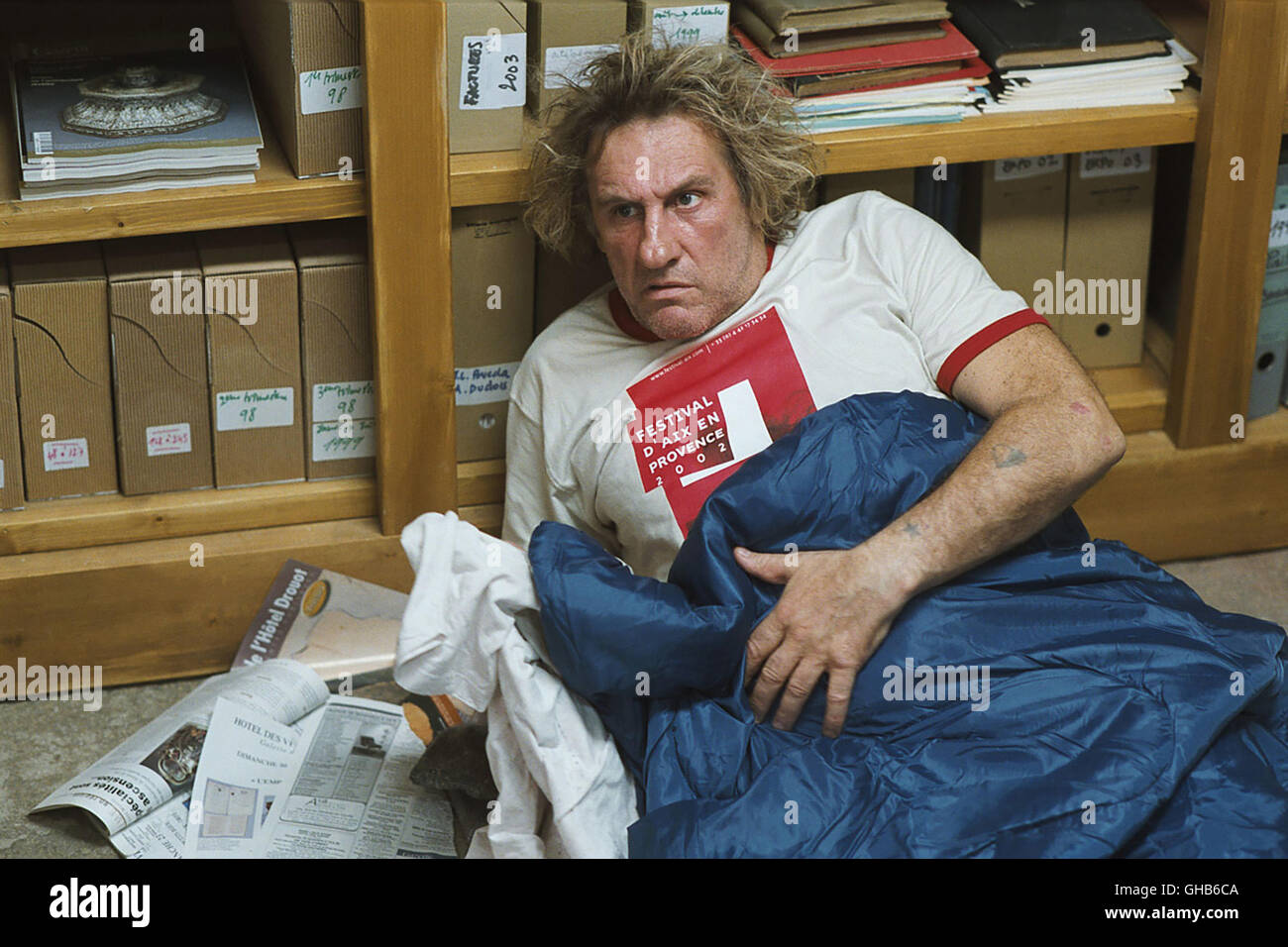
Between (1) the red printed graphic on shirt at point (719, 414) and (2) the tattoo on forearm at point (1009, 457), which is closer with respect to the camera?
(2) the tattoo on forearm at point (1009, 457)

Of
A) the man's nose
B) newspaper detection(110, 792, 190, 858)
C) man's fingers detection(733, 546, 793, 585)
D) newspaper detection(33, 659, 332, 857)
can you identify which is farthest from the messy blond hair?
newspaper detection(110, 792, 190, 858)

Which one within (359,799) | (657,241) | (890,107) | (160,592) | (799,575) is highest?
(890,107)

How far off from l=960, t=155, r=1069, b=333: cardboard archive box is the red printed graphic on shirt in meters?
0.47

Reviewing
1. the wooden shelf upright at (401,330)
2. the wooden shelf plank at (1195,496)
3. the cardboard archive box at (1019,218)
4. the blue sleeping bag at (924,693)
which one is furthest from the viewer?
the wooden shelf plank at (1195,496)

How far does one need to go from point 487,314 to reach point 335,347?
0.20 m

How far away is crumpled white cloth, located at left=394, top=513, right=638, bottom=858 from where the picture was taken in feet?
4.59

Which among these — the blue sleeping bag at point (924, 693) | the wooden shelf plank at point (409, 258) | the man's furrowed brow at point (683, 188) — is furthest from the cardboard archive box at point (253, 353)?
the blue sleeping bag at point (924, 693)

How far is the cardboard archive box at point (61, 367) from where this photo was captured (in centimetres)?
174

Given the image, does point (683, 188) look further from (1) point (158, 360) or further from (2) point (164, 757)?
(2) point (164, 757)

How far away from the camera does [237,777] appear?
1.69 meters

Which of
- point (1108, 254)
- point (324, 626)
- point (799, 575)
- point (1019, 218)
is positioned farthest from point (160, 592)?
point (1108, 254)

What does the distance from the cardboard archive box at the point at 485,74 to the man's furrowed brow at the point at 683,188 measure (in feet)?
0.73

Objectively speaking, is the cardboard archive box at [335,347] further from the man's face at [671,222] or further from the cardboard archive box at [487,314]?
Result: the man's face at [671,222]
